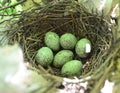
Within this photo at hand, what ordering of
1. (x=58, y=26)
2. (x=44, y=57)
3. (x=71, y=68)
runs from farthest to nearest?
(x=58, y=26), (x=44, y=57), (x=71, y=68)

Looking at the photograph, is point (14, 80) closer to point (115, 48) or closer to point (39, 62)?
point (115, 48)

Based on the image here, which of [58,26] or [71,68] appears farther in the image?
[58,26]

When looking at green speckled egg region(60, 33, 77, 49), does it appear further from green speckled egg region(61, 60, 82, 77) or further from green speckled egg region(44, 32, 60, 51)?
green speckled egg region(61, 60, 82, 77)

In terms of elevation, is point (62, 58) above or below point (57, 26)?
below

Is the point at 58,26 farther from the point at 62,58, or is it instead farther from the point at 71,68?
the point at 71,68

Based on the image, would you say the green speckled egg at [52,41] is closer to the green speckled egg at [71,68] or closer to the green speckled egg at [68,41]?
the green speckled egg at [68,41]

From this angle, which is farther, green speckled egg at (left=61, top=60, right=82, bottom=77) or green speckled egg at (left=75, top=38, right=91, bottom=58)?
green speckled egg at (left=75, top=38, right=91, bottom=58)

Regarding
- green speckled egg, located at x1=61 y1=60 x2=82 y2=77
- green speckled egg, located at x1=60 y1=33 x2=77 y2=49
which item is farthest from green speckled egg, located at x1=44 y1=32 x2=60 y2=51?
green speckled egg, located at x1=61 y1=60 x2=82 y2=77

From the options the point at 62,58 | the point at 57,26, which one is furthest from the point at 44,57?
the point at 57,26
